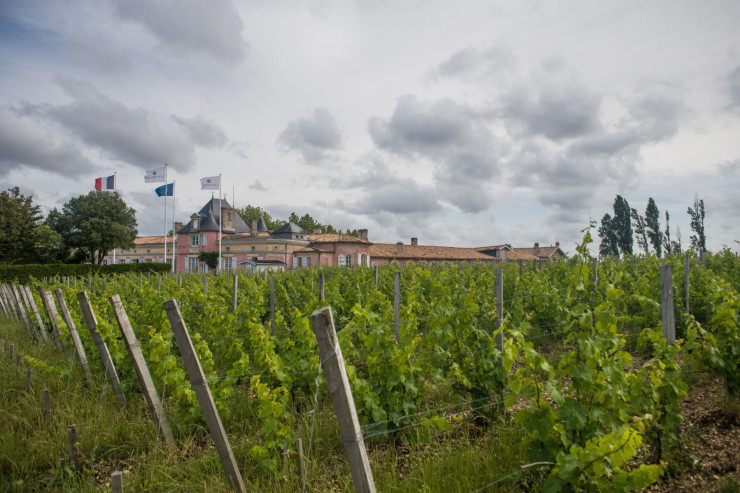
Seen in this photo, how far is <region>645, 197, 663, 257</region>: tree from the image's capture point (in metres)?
37.3

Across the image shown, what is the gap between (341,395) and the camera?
2.20m

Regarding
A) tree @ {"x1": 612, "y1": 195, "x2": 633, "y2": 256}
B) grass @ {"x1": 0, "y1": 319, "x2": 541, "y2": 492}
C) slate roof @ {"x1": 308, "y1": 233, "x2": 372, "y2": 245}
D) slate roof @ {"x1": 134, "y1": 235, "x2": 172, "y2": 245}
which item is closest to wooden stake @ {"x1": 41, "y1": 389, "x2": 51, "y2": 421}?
grass @ {"x1": 0, "y1": 319, "x2": 541, "y2": 492}

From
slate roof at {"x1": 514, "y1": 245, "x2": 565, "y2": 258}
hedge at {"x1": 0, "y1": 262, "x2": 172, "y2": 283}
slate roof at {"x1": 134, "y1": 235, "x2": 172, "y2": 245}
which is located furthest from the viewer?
slate roof at {"x1": 514, "y1": 245, "x2": 565, "y2": 258}

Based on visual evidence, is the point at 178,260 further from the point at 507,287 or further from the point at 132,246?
the point at 507,287

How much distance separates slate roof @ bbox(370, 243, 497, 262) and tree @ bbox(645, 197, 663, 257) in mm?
14085

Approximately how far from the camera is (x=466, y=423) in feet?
13.1

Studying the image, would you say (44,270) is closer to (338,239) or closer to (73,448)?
(338,239)

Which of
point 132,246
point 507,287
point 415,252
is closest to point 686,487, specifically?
point 507,287

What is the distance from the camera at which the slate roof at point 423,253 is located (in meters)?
47.5

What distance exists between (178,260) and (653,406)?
53295 millimetres

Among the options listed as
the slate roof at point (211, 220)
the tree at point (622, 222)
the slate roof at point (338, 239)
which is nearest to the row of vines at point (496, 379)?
the tree at point (622, 222)

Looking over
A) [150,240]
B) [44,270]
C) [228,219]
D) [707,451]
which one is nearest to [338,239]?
[228,219]

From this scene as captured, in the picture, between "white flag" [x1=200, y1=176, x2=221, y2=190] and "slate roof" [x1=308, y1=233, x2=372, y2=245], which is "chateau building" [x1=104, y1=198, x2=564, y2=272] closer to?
"slate roof" [x1=308, y1=233, x2=372, y2=245]

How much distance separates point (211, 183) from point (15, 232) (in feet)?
82.0
